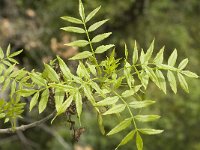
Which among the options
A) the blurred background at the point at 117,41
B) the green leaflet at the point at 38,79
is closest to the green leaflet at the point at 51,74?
the green leaflet at the point at 38,79

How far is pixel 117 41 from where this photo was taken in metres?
5.23

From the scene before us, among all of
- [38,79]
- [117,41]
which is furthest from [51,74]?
[117,41]

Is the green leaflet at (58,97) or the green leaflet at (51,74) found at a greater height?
the green leaflet at (51,74)

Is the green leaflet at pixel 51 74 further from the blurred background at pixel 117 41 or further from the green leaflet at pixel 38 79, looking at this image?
the blurred background at pixel 117 41

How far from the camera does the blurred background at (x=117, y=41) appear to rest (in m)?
4.05

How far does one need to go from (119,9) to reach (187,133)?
1861 millimetres

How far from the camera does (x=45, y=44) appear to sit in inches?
191

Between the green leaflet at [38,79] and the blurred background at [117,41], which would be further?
the blurred background at [117,41]

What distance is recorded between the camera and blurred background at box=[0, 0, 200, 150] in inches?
160

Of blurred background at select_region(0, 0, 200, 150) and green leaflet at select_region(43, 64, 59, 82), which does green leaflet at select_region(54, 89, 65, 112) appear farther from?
blurred background at select_region(0, 0, 200, 150)

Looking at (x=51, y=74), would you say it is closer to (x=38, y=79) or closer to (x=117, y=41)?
(x=38, y=79)

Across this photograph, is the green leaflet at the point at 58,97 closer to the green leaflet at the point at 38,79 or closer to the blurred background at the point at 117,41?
the green leaflet at the point at 38,79

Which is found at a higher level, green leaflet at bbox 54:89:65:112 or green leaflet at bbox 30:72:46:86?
green leaflet at bbox 30:72:46:86

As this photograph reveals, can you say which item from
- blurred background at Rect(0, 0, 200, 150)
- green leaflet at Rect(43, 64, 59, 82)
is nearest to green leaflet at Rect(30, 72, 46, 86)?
green leaflet at Rect(43, 64, 59, 82)
